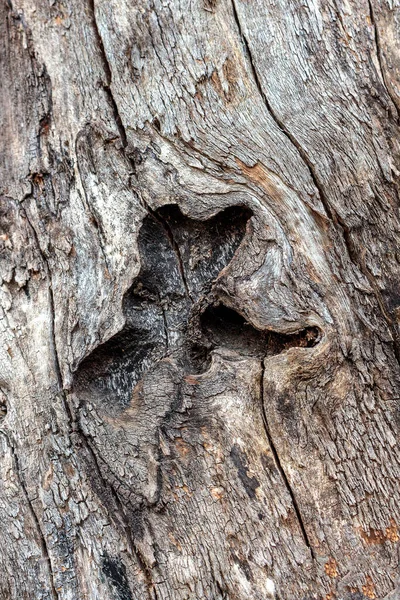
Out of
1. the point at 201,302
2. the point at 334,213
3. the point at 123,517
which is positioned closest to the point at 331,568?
the point at 123,517

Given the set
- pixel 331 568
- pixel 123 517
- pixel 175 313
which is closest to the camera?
pixel 331 568

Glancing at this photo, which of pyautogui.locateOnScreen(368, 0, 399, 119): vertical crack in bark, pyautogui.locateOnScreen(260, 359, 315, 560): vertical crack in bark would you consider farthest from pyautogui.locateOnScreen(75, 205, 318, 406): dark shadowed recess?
pyautogui.locateOnScreen(368, 0, 399, 119): vertical crack in bark

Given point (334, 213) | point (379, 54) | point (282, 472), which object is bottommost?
point (282, 472)

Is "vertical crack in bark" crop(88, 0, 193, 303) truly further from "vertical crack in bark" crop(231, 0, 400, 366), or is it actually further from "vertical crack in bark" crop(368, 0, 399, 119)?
"vertical crack in bark" crop(368, 0, 399, 119)

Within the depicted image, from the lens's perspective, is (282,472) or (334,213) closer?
(282,472)

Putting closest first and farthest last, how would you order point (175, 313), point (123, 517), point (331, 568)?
point (331, 568) → point (123, 517) → point (175, 313)

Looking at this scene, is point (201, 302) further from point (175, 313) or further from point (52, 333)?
point (52, 333)

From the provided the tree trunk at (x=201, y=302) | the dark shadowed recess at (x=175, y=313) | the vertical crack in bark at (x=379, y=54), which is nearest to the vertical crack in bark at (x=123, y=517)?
the tree trunk at (x=201, y=302)

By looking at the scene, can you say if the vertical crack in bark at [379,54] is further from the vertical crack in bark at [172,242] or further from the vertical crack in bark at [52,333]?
the vertical crack in bark at [52,333]
